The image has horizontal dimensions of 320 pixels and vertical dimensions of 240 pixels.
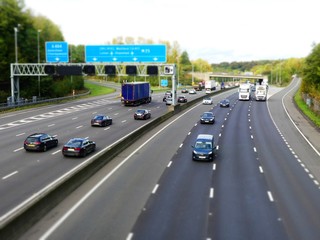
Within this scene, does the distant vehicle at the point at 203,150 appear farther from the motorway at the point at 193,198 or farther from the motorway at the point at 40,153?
the motorway at the point at 40,153

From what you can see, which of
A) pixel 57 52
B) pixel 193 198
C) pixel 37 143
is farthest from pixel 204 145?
pixel 57 52

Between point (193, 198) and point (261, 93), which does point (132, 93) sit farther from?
point (193, 198)

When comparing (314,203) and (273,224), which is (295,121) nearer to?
(314,203)

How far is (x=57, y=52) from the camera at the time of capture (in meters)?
62.9

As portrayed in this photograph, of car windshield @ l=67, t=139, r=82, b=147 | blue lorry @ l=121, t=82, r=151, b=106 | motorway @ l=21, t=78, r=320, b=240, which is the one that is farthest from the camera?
blue lorry @ l=121, t=82, r=151, b=106

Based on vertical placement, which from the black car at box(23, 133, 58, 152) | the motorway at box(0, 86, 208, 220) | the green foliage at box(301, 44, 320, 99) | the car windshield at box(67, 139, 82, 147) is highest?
the green foliage at box(301, 44, 320, 99)

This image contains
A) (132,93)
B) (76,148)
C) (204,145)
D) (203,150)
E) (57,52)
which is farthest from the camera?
(132,93)

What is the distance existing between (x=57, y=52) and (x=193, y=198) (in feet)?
161

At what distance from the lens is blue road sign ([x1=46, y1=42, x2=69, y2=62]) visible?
62562mm

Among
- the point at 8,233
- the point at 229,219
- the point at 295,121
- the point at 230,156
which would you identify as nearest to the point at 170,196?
the point at 229,219

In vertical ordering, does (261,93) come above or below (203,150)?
above

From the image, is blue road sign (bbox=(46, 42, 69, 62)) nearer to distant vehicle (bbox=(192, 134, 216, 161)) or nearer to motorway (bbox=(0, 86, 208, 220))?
motorway (bbox=(0, 86, 208, 220))

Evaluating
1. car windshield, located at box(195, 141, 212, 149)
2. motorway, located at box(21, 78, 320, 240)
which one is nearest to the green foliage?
motorway, located at box(21, 78, 320, 240)

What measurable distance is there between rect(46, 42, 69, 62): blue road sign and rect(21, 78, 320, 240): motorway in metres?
33.2
